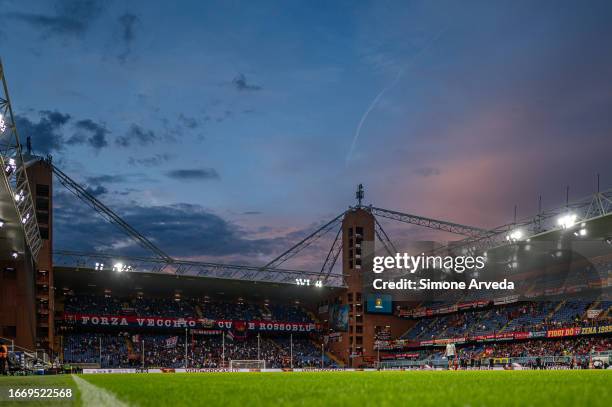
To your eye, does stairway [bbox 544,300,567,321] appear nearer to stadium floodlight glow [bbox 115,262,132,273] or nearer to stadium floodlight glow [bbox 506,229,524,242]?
stadium floodlight glow [bbox 506,229,524,242]

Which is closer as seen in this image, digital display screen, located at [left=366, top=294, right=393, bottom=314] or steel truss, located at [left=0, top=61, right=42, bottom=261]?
steel truss, located at [left=0, top=61, right=42, bottom=261]

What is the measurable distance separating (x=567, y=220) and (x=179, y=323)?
189ft

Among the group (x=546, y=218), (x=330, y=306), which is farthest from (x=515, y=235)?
(x=330, y=306)

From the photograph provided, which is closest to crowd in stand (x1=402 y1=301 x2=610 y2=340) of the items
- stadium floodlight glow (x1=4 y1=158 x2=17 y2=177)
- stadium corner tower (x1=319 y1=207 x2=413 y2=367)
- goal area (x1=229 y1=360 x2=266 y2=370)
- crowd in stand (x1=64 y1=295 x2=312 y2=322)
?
stadium corner tower (x1=319 y1=207 x2=413 y2=367)

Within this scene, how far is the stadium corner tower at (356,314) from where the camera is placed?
9606 cm

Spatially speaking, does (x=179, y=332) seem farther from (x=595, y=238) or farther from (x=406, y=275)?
(x=595, y=238)

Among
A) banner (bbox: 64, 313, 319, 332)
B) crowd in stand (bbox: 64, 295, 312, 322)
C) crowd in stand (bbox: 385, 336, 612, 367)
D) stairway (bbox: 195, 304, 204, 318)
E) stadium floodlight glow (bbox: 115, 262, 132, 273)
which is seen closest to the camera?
crowd in stand (bbox: 385, 336, 612, 367)

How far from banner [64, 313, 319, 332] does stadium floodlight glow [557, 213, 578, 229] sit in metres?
50.1

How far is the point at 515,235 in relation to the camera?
7425 cm

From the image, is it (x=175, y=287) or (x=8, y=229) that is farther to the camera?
(x=175, y=287)

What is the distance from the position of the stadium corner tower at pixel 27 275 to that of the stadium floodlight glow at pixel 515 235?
54.8 metres

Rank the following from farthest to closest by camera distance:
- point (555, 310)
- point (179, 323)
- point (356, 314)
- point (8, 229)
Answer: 1. point (356, 314)
2. point (179, 323)
3. point (555, 310)
4. point (8, 229)

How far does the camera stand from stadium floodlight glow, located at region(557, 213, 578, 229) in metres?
63.6

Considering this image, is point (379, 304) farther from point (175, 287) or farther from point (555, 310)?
point (175, 287)
